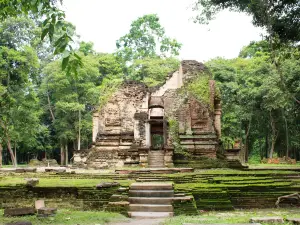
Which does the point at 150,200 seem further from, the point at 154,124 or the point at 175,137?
the point at 154,124

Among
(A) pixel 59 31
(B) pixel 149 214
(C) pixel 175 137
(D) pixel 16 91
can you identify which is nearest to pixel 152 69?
(D) pixel 16 91

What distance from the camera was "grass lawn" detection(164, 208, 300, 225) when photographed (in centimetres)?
785

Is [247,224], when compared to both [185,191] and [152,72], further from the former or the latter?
[152,72]

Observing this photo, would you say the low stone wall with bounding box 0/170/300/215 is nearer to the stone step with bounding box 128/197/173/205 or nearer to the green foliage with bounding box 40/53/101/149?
the stone step with bounding box 128/197/173/205

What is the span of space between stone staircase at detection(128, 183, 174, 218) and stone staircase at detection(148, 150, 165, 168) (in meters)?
7.49

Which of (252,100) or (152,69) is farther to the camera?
(152,69)

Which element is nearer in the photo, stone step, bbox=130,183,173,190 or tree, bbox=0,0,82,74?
tree, bbox=0,0,82,74

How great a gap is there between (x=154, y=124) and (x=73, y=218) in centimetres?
1222

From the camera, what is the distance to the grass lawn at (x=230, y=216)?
7.85m

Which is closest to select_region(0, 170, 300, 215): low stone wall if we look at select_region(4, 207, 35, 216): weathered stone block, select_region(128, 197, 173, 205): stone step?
select_region(128, 197, 173, 205): stone step

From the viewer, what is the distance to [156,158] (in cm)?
1822

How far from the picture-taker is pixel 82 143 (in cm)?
4025

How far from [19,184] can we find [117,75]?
27629 mm

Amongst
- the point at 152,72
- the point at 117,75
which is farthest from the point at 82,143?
the point at 152,72
